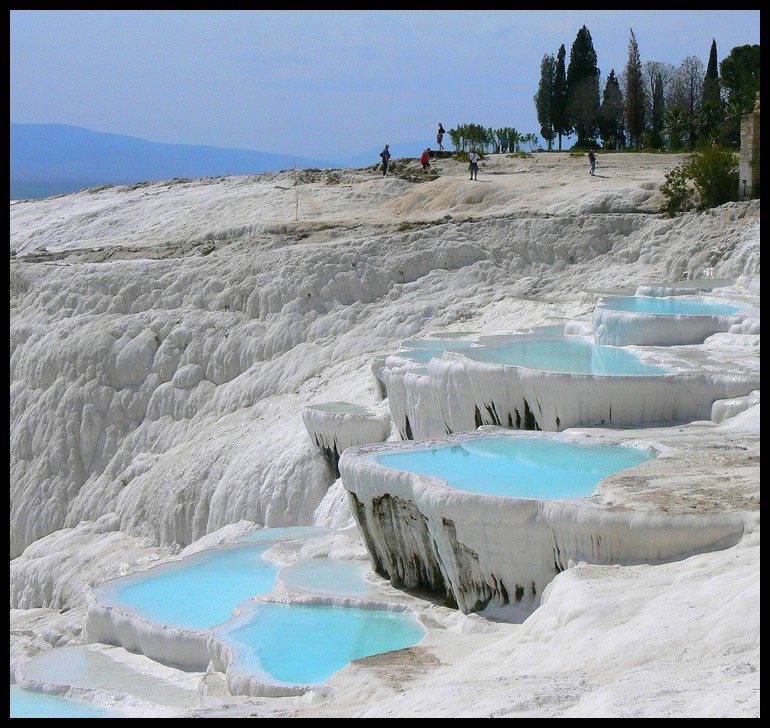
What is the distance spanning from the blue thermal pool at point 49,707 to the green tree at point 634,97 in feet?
84.5

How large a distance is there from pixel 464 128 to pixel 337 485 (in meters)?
21.3

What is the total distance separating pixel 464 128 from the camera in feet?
108

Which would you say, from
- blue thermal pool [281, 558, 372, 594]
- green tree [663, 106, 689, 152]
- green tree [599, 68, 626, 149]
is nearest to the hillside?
blue thermal pool [281, 558, 372, 594]

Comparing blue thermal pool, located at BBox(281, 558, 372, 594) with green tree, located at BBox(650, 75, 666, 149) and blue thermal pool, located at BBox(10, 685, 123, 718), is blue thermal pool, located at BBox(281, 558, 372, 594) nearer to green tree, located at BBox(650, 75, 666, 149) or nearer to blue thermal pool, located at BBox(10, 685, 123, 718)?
blue thermal pool, located at BBox(10, 685, 123, 718)

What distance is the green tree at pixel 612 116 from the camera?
31828 millimetres

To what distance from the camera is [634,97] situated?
31422 millimetres

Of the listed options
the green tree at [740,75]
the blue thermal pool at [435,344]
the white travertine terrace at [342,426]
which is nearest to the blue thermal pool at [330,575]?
the white travertine terrace at [342,426]

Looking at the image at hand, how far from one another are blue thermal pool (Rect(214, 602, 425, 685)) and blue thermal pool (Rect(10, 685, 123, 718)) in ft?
2.84

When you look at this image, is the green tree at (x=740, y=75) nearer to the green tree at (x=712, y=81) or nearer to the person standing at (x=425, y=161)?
the green tree at (x=712, y=81)

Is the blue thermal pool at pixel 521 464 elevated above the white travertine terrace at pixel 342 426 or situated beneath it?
elevated above

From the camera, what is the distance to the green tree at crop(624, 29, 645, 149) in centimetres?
3145
